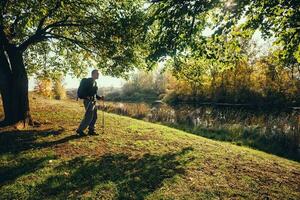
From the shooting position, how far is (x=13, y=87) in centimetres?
1188

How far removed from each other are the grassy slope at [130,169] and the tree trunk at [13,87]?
3.68ft

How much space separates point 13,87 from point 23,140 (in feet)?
10.7

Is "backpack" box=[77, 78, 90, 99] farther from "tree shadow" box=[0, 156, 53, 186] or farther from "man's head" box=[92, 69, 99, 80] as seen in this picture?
"tree shadow" box=[0, 156, 53, 186]

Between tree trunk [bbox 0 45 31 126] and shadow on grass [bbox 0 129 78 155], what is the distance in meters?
1.36

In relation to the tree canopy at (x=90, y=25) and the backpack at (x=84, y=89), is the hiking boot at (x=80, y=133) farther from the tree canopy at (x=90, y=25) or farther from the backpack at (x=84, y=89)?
the tree canopy at (x=90, y=25)

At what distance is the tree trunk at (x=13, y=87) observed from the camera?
462 inches

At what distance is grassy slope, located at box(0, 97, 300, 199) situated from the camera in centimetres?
657

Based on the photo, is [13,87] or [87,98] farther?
[13,87]

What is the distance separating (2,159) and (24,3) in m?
5.28

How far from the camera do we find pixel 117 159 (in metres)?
8.51

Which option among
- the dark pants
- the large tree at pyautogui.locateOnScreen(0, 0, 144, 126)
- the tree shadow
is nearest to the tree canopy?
the large tree at pyautogui.locateOnScreen(0, 0, 144, 126)

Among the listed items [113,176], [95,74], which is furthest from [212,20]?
[113,176]

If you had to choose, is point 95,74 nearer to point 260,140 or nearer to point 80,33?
point 80,33

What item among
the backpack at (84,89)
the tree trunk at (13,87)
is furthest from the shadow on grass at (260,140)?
the tree trunk at (13,87)
